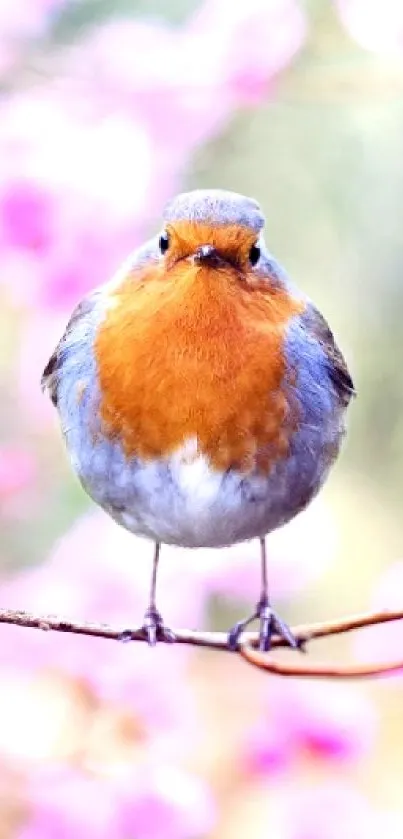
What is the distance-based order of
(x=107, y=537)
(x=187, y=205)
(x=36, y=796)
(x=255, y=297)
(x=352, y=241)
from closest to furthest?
(x=187, y=205)
(x=255, y=297)
(x=36, y=796)
(x=107, y=537)
(x=352, y=241)

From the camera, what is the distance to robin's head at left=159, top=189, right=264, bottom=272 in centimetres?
93

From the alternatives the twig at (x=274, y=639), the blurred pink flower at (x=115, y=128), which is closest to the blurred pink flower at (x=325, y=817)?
the blurred pink flower at (x=115, y=128)

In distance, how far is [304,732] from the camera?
2.05 m

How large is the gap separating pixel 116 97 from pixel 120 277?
1084 mm

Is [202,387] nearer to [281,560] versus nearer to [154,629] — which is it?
[154,629]

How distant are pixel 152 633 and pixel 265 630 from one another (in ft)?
0.39

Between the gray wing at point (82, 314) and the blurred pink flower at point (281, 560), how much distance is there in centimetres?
87

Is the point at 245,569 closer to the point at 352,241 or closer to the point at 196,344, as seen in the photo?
the point at 352,241

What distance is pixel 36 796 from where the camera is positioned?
192 cm

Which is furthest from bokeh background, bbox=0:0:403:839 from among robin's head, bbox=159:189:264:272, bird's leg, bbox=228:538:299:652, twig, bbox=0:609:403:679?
twig, bbox=0:609:403:679

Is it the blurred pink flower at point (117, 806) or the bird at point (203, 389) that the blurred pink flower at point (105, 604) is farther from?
the bird at point (203, 389)

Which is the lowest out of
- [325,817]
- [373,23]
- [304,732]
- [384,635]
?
[325,817]

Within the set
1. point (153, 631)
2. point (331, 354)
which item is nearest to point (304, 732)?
point (331, 354)

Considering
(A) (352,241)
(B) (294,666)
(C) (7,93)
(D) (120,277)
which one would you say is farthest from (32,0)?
(B) (294,666)
